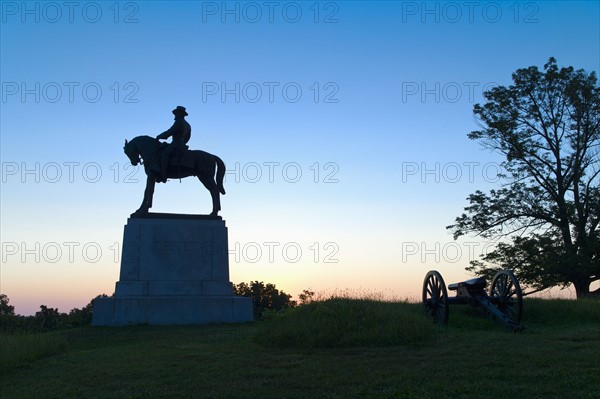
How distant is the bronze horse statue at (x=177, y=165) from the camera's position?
64.8 feet

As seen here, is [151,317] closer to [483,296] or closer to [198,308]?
[198,308]

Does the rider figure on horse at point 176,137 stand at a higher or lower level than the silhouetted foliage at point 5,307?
higher

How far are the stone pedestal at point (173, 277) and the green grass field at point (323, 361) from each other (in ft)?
8.20

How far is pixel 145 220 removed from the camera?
19281mm

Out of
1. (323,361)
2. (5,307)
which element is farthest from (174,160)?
(5,307)

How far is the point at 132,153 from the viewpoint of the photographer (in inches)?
793

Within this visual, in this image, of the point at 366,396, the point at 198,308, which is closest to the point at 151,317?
the point at 198,308

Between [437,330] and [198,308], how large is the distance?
7849mm

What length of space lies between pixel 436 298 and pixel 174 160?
8938 mm

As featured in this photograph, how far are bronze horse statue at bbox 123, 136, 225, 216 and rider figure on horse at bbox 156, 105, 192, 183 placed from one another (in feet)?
0.64

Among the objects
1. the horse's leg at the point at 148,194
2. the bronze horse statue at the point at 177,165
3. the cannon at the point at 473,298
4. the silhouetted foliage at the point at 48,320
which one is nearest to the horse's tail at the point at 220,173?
the bronze horse statue at the point at 177,165

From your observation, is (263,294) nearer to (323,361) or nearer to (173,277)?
(173,277)

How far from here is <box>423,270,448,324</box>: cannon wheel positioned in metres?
14.7

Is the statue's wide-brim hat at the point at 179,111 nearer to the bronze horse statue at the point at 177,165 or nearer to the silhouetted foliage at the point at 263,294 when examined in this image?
the bronze horse statue at the point at 177,165
